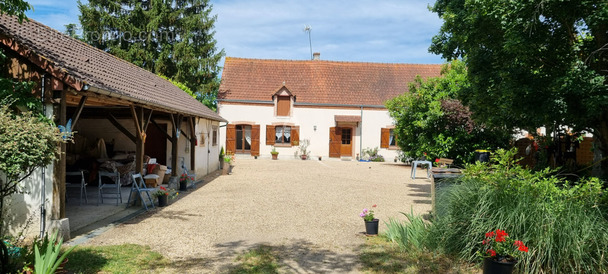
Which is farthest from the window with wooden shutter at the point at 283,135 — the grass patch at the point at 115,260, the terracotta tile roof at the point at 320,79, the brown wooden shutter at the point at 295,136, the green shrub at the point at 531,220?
the green shrub at the point at 531,220

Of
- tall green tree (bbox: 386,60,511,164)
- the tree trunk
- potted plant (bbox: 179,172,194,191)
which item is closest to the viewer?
the tree trunk

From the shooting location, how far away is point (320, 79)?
2672cm

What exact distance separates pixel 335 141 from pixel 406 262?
19860 millimetres

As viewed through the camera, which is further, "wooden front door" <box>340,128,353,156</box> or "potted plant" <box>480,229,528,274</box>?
"wooden front door" <box>340,128,353,156</box>

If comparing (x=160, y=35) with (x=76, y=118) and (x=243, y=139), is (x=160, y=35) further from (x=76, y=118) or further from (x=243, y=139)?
(x=76, y=118)

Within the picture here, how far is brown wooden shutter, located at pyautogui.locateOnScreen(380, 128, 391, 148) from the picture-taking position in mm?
24680

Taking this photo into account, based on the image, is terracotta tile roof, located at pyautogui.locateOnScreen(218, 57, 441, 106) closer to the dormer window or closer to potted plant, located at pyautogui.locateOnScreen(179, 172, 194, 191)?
the dormer window

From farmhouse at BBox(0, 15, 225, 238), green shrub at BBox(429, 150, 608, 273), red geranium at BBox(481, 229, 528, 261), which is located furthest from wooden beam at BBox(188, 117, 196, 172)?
red geranium at BBox(481, 229, 528, 261)

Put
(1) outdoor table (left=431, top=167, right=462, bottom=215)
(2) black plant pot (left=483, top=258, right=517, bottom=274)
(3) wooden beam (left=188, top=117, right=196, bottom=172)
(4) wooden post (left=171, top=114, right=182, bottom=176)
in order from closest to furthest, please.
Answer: (2) black plant pot (left=483, top=258, right=517, bottom=274), (1) outdoor table (left=431, top=167, right=462, bottom=215), (4) wooden post (left=171, top=114, right=182, bottom=176), (3) wooden beam (left=188, top=117, right=196, bottom=172)

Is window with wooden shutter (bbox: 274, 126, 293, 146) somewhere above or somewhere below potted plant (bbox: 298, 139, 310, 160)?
above

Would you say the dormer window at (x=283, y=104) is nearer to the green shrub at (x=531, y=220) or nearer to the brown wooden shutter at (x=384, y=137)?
the brown wooden shutter at (x=384, y=137)

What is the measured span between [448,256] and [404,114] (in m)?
12.7

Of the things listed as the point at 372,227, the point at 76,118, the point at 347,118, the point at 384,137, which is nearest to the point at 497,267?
the point at 372,227

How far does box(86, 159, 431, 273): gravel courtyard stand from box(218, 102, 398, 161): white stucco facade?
11.5 m
